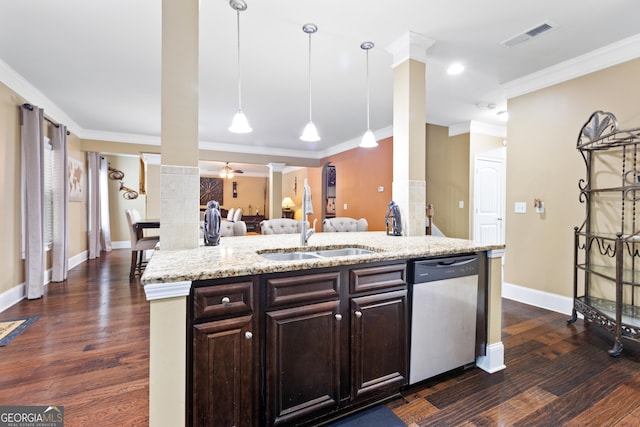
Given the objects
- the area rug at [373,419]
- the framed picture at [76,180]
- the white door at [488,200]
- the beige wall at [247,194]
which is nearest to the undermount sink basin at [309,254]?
the area rug at [373,419]

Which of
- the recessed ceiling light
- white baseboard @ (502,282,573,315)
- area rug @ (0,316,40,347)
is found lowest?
Answer: area rug @ (0,316,40,347)

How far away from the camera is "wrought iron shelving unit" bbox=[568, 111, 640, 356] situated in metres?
2.53

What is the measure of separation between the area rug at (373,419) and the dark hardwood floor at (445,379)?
0.19ft

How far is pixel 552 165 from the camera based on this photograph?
323 centimetres

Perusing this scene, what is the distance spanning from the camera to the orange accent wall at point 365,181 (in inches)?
221

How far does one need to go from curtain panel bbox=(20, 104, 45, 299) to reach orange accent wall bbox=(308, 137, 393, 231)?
4.93 m

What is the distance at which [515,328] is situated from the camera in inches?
109

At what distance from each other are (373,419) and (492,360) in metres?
1.02

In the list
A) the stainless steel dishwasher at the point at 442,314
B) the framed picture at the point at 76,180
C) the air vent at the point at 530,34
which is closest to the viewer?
the stainless steel dishwasher at the point at 442,314

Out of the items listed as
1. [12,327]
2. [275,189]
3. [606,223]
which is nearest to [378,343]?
[606,223]

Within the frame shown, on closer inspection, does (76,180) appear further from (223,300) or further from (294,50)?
(223,300)

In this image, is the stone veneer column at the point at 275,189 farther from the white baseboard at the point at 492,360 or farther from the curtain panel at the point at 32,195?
the white baseboard at the point at 492,360

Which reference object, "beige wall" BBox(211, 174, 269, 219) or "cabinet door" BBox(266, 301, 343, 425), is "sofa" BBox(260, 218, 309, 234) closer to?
Result: "cabinet door" BBox(266, 301, 343, 425)

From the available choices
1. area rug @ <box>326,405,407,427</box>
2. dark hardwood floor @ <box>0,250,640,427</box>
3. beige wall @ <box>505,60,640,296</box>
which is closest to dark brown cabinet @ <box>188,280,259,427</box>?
area rug @ <box>326,405,407,427</box>
